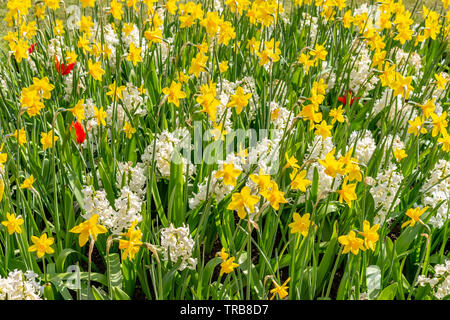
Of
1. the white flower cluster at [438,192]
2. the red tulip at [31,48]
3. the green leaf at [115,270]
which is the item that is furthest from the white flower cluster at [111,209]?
the red tulip at [31,48]

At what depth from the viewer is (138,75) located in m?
3.74

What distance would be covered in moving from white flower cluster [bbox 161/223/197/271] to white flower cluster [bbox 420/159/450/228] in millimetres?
1383

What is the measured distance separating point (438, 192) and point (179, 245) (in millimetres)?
1544

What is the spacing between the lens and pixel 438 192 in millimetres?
2656

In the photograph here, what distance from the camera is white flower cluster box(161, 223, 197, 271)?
2039 mm

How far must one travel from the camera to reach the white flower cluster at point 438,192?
258cm

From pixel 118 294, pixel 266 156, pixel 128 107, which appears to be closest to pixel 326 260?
pixel 266 156

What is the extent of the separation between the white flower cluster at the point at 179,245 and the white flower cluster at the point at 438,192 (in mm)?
1383

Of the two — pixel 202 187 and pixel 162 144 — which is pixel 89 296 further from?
pixel 162 144

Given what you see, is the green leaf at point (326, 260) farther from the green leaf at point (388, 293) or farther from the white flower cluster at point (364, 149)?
the white flower cluster at point (364, 149)

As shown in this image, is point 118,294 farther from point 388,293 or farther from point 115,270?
point 388,293
